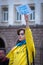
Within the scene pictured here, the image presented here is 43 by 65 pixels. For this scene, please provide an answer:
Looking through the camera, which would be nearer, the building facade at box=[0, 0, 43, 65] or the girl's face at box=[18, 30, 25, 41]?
the girl's face at box=[18, 30, 25, 41]

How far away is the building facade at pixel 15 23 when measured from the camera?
66.0ft

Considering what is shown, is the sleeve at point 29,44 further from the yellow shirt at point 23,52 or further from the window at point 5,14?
the window at point 5,14

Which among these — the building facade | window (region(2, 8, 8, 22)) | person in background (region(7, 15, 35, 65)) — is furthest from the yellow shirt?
window (region(2, 8, 8, 22))

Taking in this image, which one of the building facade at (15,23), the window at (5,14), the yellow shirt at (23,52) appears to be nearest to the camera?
the yellow shirt at (23,52)

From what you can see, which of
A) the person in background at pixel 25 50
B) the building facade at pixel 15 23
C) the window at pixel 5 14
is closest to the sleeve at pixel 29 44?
the person in background at pixel 25 50

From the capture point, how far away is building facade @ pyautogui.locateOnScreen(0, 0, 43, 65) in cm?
2011

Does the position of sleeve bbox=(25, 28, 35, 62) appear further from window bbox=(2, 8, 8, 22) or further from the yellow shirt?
window bbox=(2, 8, 8, 22)

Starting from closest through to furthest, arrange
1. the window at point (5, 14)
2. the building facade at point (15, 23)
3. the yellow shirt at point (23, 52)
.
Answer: the yellow shirt at point (23, 52) → the building facade at point (15, 23) → the window at point (5, 14)

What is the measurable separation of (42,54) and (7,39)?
2.46 meters

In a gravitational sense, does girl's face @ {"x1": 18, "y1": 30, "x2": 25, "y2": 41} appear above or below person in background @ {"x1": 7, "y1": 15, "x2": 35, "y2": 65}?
above

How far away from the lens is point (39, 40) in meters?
20.2

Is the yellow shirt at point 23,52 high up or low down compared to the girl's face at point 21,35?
down

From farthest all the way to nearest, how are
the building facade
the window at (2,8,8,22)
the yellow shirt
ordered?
the window at (2,8,8,22) → the building facade → the yellow shirt

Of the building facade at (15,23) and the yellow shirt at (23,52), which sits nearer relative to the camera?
the yellow shirt at (23,52)
